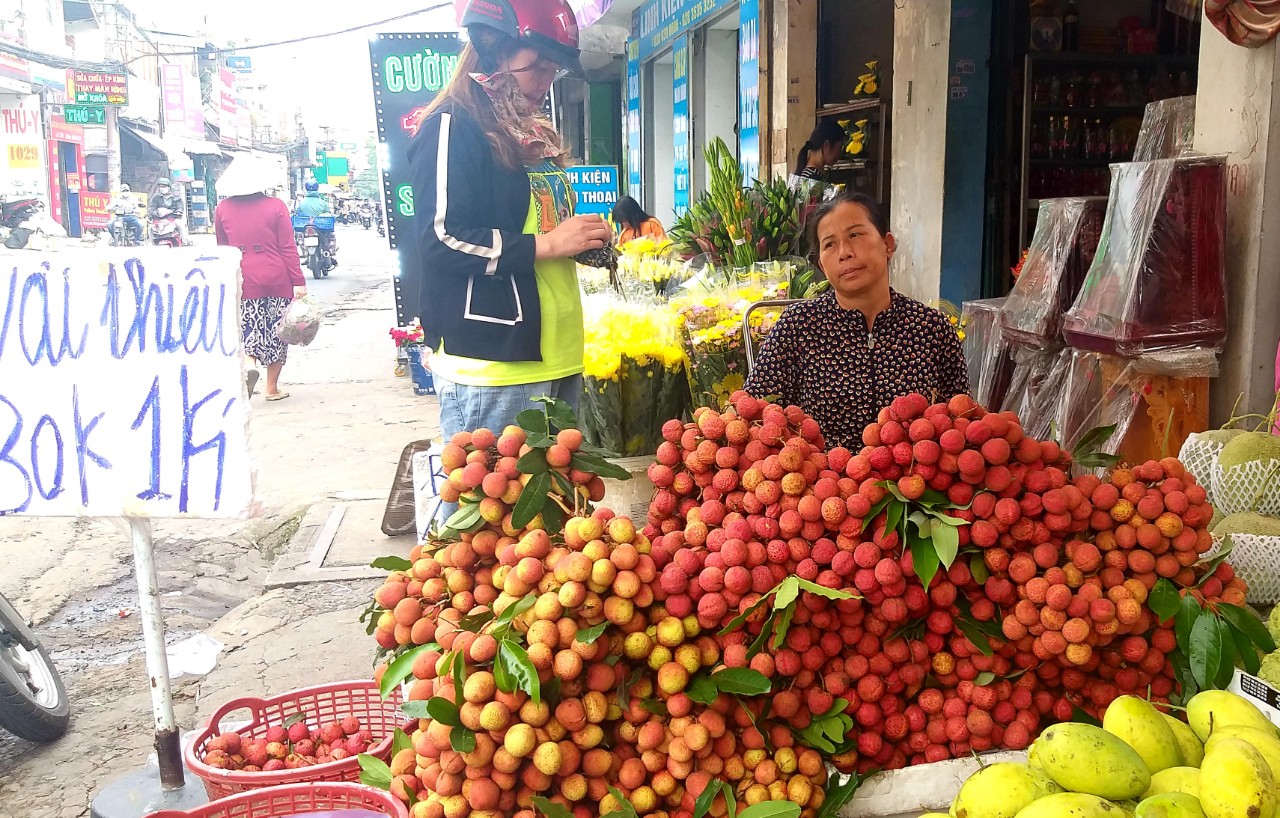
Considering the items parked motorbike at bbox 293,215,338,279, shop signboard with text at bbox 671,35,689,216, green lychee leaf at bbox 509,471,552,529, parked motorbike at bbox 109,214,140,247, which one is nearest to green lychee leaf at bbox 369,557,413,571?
green lychee leaf at bbox 509,471,552,529

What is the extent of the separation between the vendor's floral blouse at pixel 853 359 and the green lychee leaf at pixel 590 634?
1239 mm

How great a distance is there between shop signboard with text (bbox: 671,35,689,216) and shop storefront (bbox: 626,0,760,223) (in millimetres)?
10

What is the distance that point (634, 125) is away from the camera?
41.9 ft

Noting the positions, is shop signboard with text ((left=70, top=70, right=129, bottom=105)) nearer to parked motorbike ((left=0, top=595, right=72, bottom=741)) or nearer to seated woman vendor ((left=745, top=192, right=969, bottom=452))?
parked motorbike ((left=0, top=595, right=72, bottom=741))

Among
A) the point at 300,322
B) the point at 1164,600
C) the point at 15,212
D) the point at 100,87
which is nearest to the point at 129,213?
the point at 15,212

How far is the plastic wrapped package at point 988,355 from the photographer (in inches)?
171

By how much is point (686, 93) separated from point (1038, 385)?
269 inches

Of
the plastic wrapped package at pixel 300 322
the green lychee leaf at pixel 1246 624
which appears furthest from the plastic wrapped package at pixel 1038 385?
the plastic wrapped package at pixel 300 322

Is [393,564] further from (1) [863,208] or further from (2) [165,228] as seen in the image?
(2) [165,228]

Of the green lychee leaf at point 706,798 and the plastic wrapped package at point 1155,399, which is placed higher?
the plastic wrapped package at point 1155,399

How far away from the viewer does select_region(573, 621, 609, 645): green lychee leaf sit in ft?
4.85

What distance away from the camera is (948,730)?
1.72 m

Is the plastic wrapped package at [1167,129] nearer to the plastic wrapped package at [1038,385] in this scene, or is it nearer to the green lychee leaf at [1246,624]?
the plastic wrapped package at [1038,385]

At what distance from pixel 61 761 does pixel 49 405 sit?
4.89 ft
